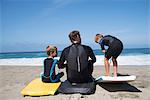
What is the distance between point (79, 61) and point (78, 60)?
0.03 meters

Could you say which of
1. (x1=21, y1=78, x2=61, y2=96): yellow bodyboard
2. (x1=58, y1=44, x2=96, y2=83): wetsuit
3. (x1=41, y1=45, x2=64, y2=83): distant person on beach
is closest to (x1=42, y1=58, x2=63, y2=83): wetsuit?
(x1=41, y1=45, x2=64, y2=83): distant person on beach

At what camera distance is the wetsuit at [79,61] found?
17.8 ft

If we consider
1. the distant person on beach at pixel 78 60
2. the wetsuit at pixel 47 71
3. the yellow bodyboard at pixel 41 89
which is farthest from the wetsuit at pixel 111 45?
the yellow bodyboard at pixel 41 89

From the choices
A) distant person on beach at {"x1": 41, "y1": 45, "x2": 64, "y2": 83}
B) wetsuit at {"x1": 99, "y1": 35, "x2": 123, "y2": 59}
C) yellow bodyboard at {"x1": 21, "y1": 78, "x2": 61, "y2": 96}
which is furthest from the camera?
wetsuit at {"x1": 99, "y1": 35, "x2": 123, "y2": 59}

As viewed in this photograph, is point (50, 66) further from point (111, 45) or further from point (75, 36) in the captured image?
point (111, 45)

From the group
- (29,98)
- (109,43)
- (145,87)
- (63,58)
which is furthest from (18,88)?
(145,87)

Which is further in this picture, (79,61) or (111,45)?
(111,45)

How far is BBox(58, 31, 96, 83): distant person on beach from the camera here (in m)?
5.43

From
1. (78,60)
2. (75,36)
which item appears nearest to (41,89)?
(78,60)

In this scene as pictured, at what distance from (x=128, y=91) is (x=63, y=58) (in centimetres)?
158

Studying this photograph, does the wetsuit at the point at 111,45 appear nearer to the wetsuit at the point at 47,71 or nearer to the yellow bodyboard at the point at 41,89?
the wetsuit at the point at 47,71

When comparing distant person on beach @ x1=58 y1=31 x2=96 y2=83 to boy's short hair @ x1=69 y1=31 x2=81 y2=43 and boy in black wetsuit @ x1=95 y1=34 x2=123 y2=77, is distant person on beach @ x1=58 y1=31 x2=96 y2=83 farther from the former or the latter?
boy in black wetsuit @ x1=95 y1=34 x2=123 y2=77

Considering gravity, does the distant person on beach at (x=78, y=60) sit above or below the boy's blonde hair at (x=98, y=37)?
below

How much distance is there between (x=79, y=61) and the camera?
542 centimetres
